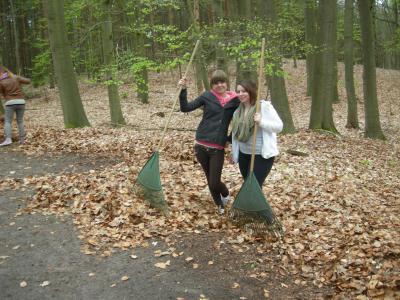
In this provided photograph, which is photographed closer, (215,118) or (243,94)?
(243,94)

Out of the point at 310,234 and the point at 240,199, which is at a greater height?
the point at 240,199

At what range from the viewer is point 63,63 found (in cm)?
1134

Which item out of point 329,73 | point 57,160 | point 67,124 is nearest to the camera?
point 57,160

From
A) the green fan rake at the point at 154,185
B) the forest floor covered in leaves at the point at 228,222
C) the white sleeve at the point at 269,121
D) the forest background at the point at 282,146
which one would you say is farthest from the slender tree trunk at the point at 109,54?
the white sleeve at the point at 269,121

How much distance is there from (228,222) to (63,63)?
25.3 ft

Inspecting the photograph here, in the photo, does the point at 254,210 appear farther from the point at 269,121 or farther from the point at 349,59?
the point at 349,59

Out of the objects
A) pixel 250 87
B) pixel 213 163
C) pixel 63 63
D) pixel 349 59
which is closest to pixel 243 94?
pixel 250 87

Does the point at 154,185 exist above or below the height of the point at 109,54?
below

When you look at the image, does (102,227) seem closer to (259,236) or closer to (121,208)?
(121,208)

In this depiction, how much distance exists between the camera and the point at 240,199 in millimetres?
5621

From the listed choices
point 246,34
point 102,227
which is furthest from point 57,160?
point 246,34

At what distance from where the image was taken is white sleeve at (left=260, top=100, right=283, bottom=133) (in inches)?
205

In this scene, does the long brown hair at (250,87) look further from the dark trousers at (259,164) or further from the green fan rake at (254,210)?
the dark trousers at (259,164)

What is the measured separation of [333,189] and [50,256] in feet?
17.0
